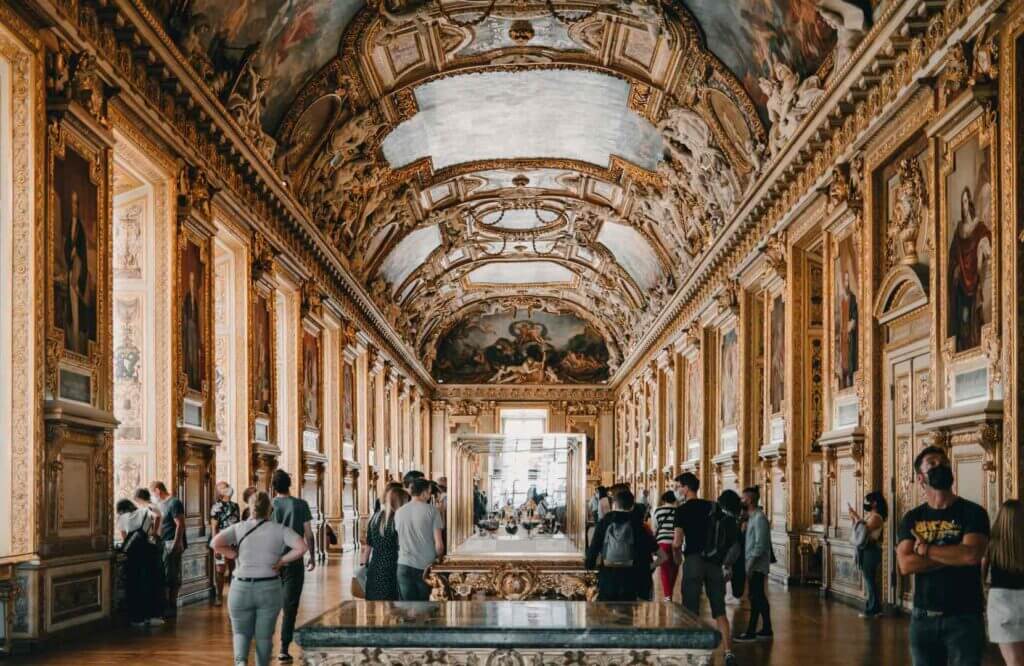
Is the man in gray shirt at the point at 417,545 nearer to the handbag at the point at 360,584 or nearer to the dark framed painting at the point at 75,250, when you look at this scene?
the handbag at the point at 360,584

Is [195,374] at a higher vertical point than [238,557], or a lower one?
higher

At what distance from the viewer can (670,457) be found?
109 feet

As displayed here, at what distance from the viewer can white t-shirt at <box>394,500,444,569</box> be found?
10.5 metres

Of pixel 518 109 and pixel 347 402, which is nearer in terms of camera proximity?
pixel 518 109

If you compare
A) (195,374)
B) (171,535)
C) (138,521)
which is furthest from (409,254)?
(138,521)

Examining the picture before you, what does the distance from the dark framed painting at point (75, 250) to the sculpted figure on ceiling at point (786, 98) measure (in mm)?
9251

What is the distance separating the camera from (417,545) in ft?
34.6

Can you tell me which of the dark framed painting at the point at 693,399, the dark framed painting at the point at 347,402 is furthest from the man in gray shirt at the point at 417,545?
the dark framed painting at the point at 347,402

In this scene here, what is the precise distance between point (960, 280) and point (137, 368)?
31.4ft

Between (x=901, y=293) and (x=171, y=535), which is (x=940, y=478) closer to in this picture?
(x=901, y=293)

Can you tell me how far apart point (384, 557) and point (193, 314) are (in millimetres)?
6550

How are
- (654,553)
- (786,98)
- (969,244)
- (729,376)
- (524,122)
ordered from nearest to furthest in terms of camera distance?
(969,244), (654,553), (786,98), (729,376), (524,122)

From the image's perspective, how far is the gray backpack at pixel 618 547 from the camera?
426 inches

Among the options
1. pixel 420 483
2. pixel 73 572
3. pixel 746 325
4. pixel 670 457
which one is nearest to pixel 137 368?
pixel 73 572
